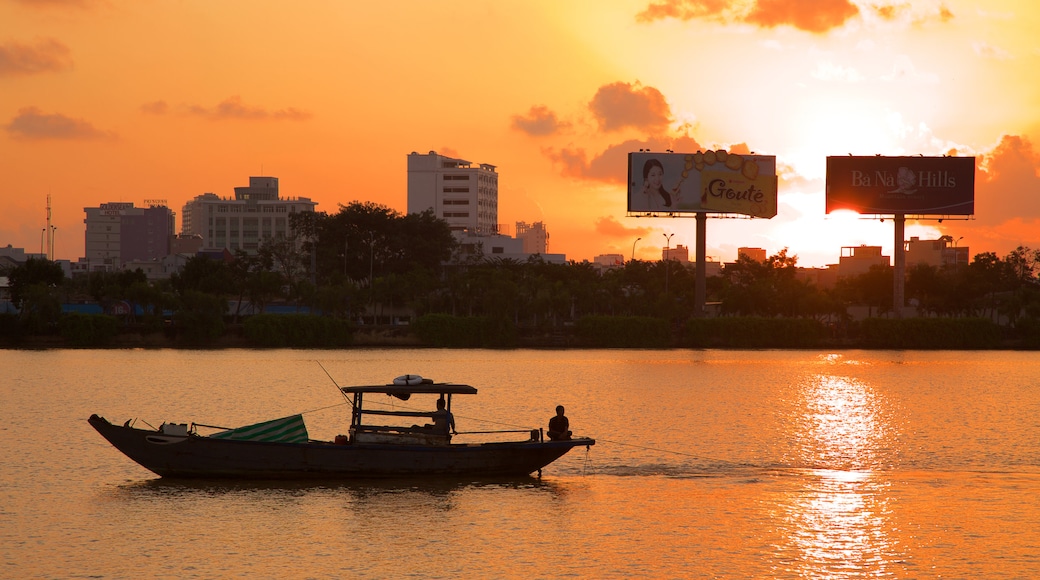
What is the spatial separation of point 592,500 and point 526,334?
81.3m

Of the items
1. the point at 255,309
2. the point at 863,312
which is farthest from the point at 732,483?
the point at 863,312

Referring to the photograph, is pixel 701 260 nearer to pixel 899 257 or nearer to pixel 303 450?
pixel 899 257

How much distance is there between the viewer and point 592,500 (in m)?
30.7

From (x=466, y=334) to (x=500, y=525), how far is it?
260 feet

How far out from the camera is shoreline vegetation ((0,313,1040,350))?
336ft

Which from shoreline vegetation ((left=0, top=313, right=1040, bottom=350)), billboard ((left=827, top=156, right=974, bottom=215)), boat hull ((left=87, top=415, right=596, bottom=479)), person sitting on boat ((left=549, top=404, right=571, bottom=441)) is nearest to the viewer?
boat hull ((left=87, top=415, right=596, bottom=479))

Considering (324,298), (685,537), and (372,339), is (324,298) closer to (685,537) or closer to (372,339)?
(372,339)

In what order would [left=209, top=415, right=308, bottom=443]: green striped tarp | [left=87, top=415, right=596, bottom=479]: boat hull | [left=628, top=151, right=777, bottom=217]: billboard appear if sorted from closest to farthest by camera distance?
[left=87, top=415, right=596, bottom=479]: boat hull → [left=209, top=415, right=308, bottom=443]: green striped tarp → [left=628, top=151, right=777, bottom=217]: billboard

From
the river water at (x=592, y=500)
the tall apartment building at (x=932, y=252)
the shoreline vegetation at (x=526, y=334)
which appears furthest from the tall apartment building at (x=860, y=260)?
the river water at (x=592, y=500)

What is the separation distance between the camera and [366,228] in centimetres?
14438

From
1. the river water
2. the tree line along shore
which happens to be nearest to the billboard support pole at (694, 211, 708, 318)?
the tree line along shore

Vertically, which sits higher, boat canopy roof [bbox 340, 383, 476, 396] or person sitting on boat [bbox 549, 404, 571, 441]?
boat canopy roof [bbox 340, 383, 476, 396]

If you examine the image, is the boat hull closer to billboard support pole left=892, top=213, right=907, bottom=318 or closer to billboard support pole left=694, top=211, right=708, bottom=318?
billboard support pole left=694, top=211, right=708, bottom=318

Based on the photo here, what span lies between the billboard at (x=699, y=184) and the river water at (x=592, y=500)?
4349 cm
